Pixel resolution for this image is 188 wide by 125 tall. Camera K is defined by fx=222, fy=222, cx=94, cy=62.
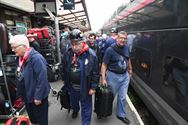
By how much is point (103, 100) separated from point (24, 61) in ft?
5.76

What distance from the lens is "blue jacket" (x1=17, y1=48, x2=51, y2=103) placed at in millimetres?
3047

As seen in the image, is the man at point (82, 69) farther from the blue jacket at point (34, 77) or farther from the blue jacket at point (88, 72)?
the blue jacket at point (34, 77)

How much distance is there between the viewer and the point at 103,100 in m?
4.20

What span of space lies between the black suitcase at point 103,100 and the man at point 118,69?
129mm

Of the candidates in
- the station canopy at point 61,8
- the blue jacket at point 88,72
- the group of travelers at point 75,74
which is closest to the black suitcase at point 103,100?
the group of travelers at point 75,74

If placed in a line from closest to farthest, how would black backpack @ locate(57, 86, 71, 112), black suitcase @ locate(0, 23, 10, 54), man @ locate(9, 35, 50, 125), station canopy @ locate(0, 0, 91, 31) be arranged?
man @ locate(9, 35, 50, 125) < black suitcase @ locate(0, 23, 10, 54) < black backpack @ locate(57, 86, 71, 112) < station canopy @ locate(0, 0, 91, 31)

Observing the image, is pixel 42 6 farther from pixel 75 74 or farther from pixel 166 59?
pixel 166 59

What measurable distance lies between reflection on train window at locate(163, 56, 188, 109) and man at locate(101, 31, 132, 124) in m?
0.86

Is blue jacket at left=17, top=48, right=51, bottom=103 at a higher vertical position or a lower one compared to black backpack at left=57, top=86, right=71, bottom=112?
higher

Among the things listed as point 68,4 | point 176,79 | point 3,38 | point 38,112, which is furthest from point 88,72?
point 68,4

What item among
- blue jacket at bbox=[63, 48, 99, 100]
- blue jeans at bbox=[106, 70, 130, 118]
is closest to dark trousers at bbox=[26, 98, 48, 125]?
blue jacket at bbox=[63, 48, 99, 100]

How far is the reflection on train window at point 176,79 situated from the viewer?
292 centimetres

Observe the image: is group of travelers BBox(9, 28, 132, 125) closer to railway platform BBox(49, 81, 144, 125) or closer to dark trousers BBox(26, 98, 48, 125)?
dark trousers BBox(26, 98, 48, 125)

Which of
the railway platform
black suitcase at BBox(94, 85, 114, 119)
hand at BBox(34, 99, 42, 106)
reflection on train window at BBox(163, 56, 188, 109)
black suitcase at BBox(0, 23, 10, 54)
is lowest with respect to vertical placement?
the railway platform
